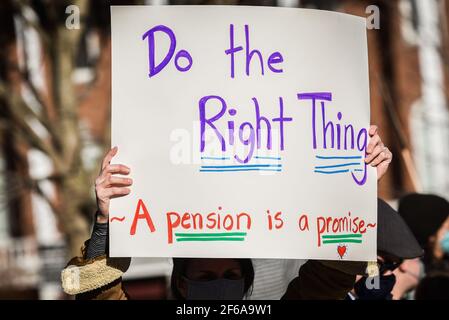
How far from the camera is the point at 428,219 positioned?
3738mm

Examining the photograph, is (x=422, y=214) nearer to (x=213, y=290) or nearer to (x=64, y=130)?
(x=213, y=290)

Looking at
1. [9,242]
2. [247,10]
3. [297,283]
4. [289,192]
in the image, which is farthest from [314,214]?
[9,242]

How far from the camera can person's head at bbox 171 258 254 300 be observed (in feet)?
9.17

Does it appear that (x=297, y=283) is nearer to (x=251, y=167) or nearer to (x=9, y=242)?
(x=251, y=167)

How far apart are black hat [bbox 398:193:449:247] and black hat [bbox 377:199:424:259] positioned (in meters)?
0.71

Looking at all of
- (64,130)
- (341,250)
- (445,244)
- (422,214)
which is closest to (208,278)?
(341,250)

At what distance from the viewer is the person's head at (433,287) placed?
3465 millimetres

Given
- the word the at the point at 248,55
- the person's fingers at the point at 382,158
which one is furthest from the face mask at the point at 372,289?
the word the at the point at 248,55

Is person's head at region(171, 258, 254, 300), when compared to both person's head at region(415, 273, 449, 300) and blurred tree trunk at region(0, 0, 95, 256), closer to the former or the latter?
person's head at region(415, 273, 449, 300)

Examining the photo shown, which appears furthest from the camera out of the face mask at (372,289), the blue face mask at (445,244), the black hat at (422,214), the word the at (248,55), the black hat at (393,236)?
the blue face mask at (445,244)

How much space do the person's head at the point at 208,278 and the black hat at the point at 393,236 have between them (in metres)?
0.53

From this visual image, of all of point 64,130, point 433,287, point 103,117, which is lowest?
point 433,287

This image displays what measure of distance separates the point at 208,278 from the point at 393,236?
2.29 ft

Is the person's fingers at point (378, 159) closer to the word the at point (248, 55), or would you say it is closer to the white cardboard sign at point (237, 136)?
the white cardboard sign at point (237, 136)
